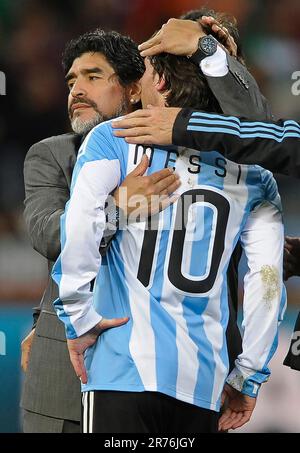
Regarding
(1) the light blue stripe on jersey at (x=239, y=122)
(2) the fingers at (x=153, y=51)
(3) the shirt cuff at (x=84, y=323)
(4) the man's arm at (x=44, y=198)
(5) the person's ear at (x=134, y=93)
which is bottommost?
(3) the shirt cuff at (x=84, y=323)

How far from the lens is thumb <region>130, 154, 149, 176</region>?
2158 mm

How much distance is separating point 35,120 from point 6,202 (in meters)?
0.58

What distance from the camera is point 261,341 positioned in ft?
7.75

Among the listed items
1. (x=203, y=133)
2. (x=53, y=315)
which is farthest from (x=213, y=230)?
(x=53, y=315)

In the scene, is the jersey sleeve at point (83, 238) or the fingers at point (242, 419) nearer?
the jersey sleeve at point (83, 238)

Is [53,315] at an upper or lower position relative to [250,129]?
lower

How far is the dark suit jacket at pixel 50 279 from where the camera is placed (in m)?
2.48

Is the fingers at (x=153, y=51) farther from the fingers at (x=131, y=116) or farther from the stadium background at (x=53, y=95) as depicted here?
the stadium background at (x=53, y=95)

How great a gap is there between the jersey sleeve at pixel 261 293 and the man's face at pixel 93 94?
2.23ft

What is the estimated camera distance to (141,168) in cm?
216
